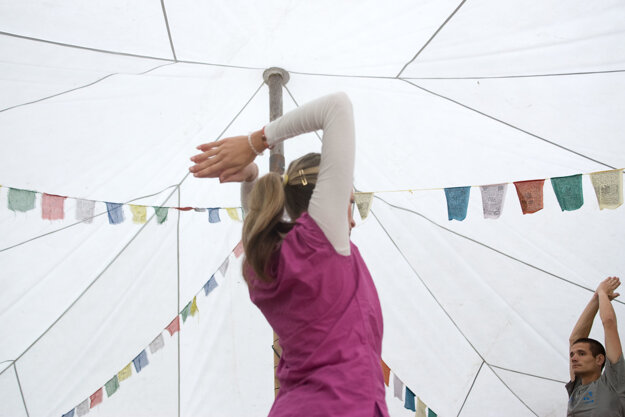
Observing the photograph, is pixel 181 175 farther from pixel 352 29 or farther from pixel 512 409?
pixel 512 409

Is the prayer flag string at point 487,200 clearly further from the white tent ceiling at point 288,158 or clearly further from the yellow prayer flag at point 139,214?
the white tent ceiling at point 288,158

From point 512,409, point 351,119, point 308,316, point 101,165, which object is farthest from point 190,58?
point 512,409

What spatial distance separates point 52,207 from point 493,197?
326 centimetres

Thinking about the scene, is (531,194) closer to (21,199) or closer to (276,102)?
(276,102)

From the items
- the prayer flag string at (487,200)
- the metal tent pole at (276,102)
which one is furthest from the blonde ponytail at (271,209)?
the prayer flag string at (487,200)

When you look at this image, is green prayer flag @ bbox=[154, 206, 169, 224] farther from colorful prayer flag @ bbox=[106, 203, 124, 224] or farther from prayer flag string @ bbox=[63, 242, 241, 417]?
prayer flag string @ bbox=[63, 242, 241, 417]

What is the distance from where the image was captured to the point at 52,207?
11.6ft

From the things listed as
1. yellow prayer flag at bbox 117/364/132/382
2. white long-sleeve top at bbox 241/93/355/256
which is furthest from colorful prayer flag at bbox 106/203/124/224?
white long-sleeve top at bbox 241/93/355/256

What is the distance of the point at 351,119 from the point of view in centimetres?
126

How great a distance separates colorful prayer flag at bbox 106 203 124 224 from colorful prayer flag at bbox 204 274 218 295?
3.96ft

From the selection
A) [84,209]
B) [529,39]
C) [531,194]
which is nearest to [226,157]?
[529,39]

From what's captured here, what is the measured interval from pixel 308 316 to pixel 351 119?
528 millimetres

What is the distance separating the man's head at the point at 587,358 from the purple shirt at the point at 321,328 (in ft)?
7.52

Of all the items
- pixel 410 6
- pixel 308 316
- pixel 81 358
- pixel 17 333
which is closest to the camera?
pixel 308 316
